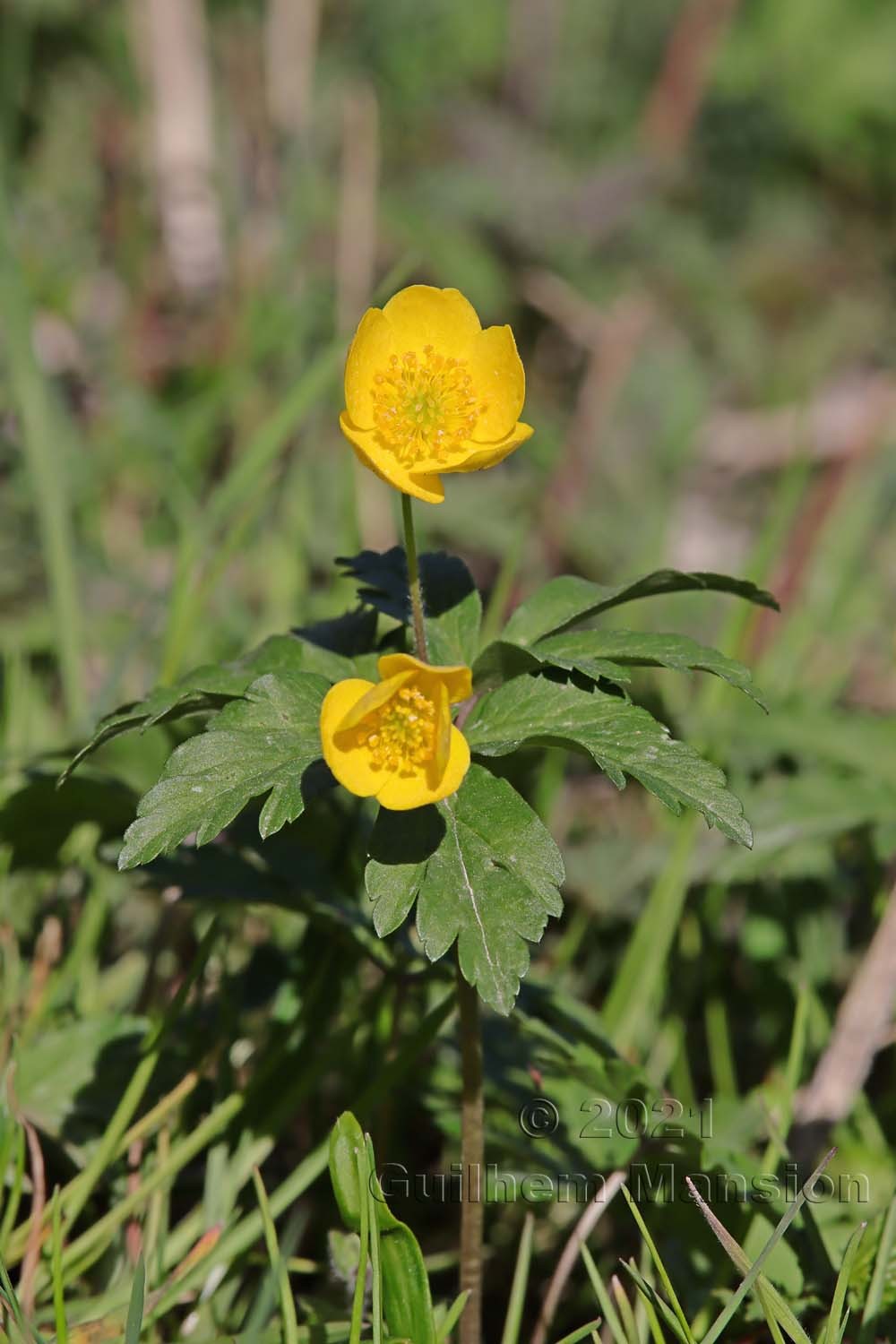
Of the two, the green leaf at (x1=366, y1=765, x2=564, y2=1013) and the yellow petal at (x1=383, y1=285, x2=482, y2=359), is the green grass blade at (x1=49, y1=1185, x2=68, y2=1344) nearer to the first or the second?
the green leaf at (x1=366, y1=765, x2=564, y2=1013)

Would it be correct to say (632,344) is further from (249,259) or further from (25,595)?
(25,595)

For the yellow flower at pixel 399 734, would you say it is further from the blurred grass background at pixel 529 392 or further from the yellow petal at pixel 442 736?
the blurred grass background at pixel 529 392

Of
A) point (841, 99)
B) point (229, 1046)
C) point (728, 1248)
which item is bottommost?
point (229, 1046)

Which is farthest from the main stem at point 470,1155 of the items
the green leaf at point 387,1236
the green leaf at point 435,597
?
the green leaf at point 435,597

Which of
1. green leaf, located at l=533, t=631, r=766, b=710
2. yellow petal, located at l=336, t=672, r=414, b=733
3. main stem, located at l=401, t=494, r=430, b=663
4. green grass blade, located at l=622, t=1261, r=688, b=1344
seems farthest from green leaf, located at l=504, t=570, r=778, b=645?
green grass blade, located at l=622, t=1261, r=688, b=1344

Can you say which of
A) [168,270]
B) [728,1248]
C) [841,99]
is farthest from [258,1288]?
[841,99]

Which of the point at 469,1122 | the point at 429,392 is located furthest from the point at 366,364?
the point at 469,1122

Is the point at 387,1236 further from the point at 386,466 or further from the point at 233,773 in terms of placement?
the point at 386,466

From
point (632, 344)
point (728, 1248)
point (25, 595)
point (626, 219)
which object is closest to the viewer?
point (728, 1248)
